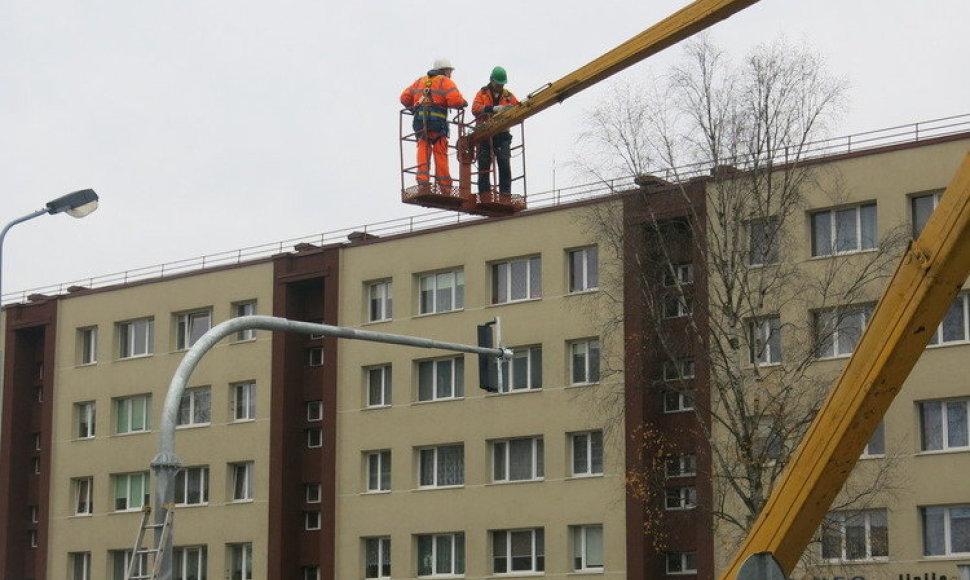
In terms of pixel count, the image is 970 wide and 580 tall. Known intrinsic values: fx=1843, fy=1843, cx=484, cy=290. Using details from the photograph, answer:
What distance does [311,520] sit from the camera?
199 feet

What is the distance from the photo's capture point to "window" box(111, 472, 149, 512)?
64562 millimetres

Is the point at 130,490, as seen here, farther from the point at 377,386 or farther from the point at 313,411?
the point at 377,386

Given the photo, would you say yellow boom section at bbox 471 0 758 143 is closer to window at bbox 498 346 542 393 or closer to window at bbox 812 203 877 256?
window at bbox 812 203 877 256

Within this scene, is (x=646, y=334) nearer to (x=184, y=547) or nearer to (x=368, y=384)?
(x=368, y=384)

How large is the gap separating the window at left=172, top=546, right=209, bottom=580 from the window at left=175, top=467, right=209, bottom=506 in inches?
62.8

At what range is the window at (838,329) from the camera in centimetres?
4456

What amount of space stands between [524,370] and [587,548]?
19.1 feet

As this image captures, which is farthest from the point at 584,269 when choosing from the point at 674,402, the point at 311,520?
the point at 311,520

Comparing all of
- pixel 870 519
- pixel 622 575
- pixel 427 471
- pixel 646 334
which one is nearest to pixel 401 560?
pixel 427 471

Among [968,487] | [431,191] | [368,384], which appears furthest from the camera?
[368,384]

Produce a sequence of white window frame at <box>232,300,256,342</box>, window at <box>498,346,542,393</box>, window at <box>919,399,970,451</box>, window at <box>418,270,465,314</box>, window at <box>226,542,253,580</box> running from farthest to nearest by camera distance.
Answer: white window frame at <box>232,300,256,342</box> < window at <box>226,542,253,580</box> < window at <box>418,270,465,314</box> < window at <box>498,346,542,393</box> < window at <box>919,399,970,451</box>

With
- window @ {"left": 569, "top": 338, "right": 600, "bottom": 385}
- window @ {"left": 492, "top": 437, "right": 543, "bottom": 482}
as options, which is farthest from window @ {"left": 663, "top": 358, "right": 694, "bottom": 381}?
window @ {"left": 492, "top": 437, "right": 543, "bottom": 482}

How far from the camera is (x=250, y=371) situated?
62125 mm

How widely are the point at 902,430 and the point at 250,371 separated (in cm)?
2404
